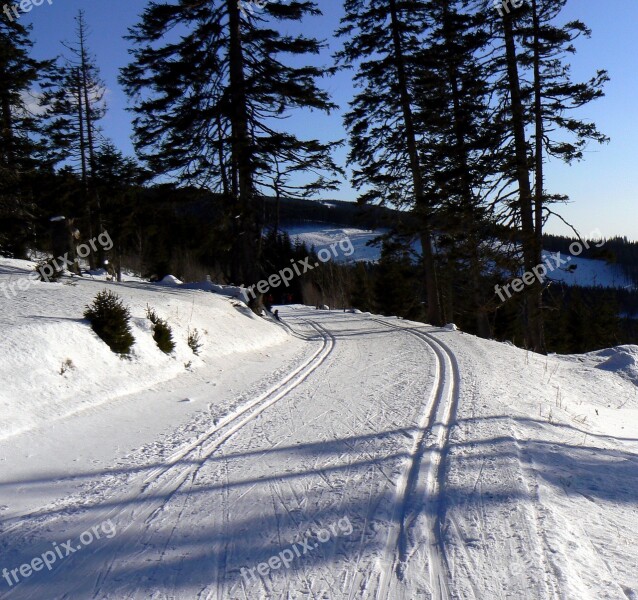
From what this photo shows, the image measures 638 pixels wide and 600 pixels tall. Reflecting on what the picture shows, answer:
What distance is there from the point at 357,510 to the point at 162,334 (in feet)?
22.4

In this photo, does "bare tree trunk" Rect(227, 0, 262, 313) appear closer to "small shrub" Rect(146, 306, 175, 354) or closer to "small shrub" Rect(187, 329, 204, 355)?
"small shrub" Rect(187, 329, 204, 355)

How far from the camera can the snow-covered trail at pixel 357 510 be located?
11.3 ft

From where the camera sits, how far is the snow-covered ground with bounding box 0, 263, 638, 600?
351 centimetres

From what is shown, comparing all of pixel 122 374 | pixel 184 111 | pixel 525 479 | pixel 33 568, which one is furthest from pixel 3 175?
pixel 525 479

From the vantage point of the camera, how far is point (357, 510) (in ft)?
14.3

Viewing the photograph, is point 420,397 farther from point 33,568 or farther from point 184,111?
point 184,111

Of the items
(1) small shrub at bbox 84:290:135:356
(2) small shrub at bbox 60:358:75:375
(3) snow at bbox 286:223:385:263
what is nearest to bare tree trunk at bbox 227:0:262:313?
(1) small shrub at bbox 84:290:135:356

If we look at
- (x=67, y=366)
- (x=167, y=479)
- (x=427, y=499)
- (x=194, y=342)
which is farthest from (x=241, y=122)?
(x=427, y=499)

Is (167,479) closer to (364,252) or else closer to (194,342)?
(194,342)

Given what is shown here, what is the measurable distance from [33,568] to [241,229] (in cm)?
1400

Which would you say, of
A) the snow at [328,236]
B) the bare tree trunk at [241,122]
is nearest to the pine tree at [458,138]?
the bare tree trunk at [241,122]

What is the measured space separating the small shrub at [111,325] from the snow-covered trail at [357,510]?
254 cm

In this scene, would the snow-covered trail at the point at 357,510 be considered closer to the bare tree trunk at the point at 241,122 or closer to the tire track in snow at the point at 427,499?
the tire track in snow at the point at 427,499

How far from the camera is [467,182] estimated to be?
55.9 ft
